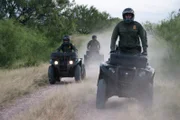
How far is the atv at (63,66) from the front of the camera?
15.0 metres

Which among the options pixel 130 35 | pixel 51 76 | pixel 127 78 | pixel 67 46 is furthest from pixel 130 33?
pixel 67 46

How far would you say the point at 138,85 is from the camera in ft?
27.9

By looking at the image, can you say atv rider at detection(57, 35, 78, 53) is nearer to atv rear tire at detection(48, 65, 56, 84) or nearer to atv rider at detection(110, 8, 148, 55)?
atv rear tire at detection(48, 65, 56, 84)

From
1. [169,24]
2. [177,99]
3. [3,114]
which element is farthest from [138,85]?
[169,24]

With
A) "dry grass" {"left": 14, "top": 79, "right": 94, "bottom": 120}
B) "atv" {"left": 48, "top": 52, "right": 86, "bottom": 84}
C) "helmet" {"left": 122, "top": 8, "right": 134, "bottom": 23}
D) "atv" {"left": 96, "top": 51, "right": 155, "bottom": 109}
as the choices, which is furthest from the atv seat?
"atv" {"left": 48, "top": 52, "right": 86, "bottom": 84}

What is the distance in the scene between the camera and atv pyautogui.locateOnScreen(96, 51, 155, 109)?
846 centimetres

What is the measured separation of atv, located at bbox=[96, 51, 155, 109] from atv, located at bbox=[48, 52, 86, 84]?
20.9 feet

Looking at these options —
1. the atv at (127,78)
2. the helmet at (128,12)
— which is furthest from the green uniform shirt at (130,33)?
the atv at (127,78)

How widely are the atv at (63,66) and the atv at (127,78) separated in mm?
6363

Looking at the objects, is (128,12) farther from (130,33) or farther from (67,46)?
(67,46)

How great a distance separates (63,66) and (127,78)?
22.7 feet

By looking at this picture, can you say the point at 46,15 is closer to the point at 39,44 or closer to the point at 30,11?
the point at 30,11

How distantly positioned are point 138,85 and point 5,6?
3112 centimetres

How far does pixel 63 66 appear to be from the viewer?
597 inches
